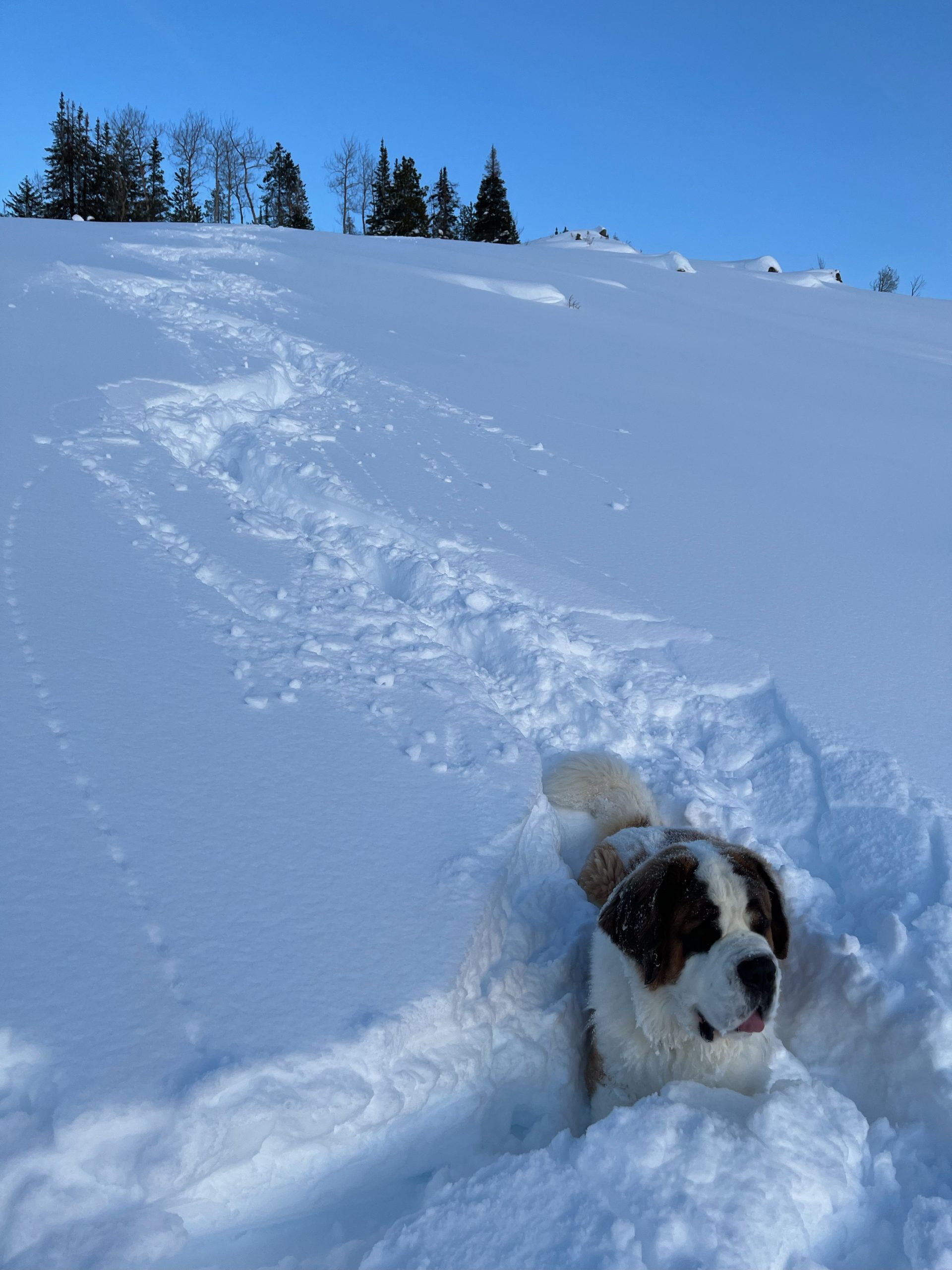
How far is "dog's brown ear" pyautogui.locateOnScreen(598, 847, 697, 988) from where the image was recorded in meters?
2.55

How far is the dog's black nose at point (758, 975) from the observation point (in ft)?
7.54

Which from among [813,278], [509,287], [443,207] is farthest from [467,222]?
[509,287]

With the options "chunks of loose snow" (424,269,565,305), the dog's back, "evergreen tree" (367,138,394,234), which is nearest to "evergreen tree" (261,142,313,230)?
"evergreen tree" (367,138,394,234)

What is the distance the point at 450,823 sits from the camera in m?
2.86

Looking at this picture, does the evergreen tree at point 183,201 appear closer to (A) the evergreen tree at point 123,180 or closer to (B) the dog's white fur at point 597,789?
(A) the evergreen tree at point 123,180

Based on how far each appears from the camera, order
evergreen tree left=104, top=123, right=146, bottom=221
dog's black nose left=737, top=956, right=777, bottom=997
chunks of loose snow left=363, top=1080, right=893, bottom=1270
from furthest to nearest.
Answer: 1. evergreen tree left=104, top=123, right=146, bottom=221
2. dog's black nose left=737, top=956, right=777, bottom=997
3. chunks of loose snow left=363, top=1080, right=893, bottom=1270

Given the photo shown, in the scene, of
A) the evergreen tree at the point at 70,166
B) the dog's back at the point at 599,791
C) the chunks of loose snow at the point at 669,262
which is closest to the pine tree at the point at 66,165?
the evergreen tree at the point at 70,166

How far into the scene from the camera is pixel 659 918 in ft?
8.43

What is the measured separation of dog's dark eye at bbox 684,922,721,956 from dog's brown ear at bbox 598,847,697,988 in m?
0.04

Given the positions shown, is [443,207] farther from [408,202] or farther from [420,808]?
[420,808]

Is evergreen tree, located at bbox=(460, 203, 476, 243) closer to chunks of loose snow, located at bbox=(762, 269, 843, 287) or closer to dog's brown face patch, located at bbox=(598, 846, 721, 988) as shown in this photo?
chunks of loose snow, located at bbox=(762, 269, 843, 287)

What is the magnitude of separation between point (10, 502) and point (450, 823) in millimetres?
3029

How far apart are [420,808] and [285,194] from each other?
48068mm

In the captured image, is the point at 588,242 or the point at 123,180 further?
the point at 123,180
